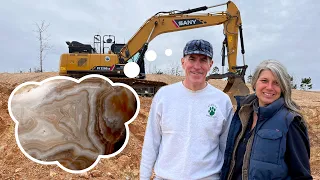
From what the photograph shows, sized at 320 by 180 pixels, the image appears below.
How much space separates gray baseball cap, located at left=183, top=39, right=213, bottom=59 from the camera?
7.41 feet

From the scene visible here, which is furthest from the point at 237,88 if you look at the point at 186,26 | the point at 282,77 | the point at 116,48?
the point at 282,77

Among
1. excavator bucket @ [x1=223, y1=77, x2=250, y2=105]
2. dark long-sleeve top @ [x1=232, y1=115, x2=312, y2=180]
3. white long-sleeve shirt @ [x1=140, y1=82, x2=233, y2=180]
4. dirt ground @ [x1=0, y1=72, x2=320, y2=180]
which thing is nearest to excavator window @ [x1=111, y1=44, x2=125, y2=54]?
excavator bucket @ [x1=223, y1=77, x2=250, y2=105]

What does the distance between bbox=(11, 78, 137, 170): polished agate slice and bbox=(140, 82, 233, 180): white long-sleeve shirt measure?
814 millimetres

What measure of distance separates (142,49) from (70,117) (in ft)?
28.9

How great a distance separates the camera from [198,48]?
2.26 metres

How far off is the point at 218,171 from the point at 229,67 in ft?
30.9

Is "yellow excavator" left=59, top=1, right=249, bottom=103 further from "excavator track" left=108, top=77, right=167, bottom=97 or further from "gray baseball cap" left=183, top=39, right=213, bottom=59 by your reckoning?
"gray baseball cap" left=183, top=39, right=213, bottom=59

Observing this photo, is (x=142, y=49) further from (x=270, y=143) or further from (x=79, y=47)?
(x=270, y=143)

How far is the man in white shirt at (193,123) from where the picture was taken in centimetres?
225

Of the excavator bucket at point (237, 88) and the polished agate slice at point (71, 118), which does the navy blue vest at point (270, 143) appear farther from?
the excavator bucket at point (237, 88)

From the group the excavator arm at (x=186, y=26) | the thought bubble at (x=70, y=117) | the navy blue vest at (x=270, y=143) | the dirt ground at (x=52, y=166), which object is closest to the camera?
the navy blue vest at (x=270, y=143)

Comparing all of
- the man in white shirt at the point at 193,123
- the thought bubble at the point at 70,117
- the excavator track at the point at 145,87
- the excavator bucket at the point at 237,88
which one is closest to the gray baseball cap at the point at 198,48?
the man in white shirt at the point at 193,123

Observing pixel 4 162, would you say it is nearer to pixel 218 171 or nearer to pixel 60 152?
pixel 60 152

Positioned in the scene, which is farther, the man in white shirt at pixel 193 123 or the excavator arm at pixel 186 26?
the excavator arm at pixel 186 26
